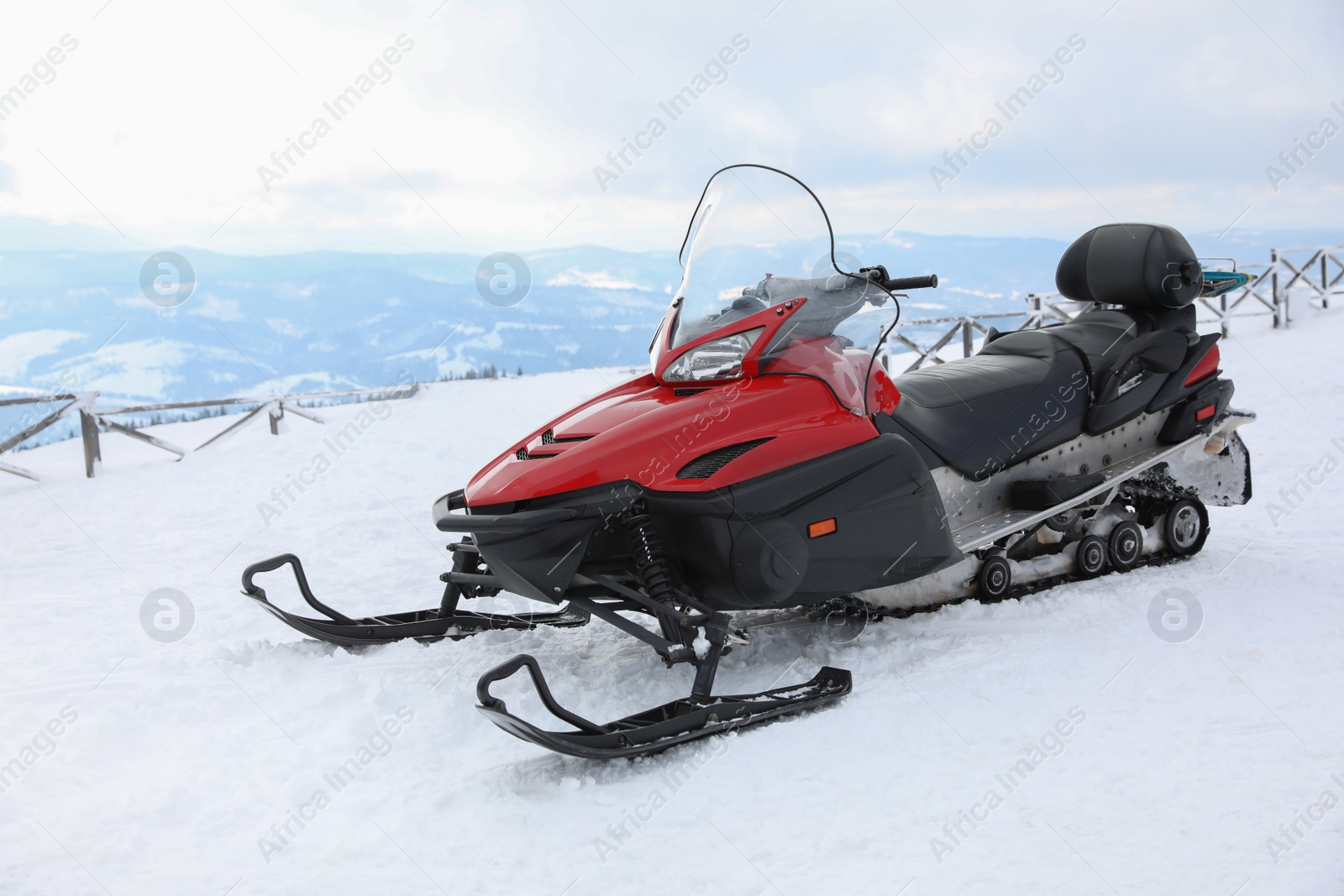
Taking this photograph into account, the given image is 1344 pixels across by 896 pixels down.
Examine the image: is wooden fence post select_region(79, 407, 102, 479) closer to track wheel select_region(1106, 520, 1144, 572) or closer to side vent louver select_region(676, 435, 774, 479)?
side vent louver select_region(676, 435, 774, 479)

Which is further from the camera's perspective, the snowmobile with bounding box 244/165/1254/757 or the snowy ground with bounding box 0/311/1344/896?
the snowmobile with bounding box 244/165/1254/757

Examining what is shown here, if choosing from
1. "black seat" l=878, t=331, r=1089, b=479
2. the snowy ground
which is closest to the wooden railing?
the snowy ground

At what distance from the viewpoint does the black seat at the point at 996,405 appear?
383 centimetres

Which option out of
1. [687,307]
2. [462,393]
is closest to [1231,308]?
[462,393]

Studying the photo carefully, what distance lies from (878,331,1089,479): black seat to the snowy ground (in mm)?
697

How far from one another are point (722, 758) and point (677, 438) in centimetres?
101

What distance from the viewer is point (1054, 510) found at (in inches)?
159

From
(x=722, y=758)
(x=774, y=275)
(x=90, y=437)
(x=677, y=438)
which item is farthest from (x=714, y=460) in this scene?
(x=90, y=437)

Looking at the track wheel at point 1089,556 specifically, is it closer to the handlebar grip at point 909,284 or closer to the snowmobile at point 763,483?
the snowmobile at point 763,483

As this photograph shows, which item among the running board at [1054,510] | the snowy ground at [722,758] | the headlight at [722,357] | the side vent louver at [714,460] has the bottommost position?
the snowy ground at [722,758]

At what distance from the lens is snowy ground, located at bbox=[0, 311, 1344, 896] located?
230cm

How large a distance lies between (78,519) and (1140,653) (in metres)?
7.00

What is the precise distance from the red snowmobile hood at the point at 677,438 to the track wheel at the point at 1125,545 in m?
1.82

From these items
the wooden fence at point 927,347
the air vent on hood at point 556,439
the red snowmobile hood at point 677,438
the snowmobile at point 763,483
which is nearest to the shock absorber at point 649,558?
the snowmobile at point 763,483
